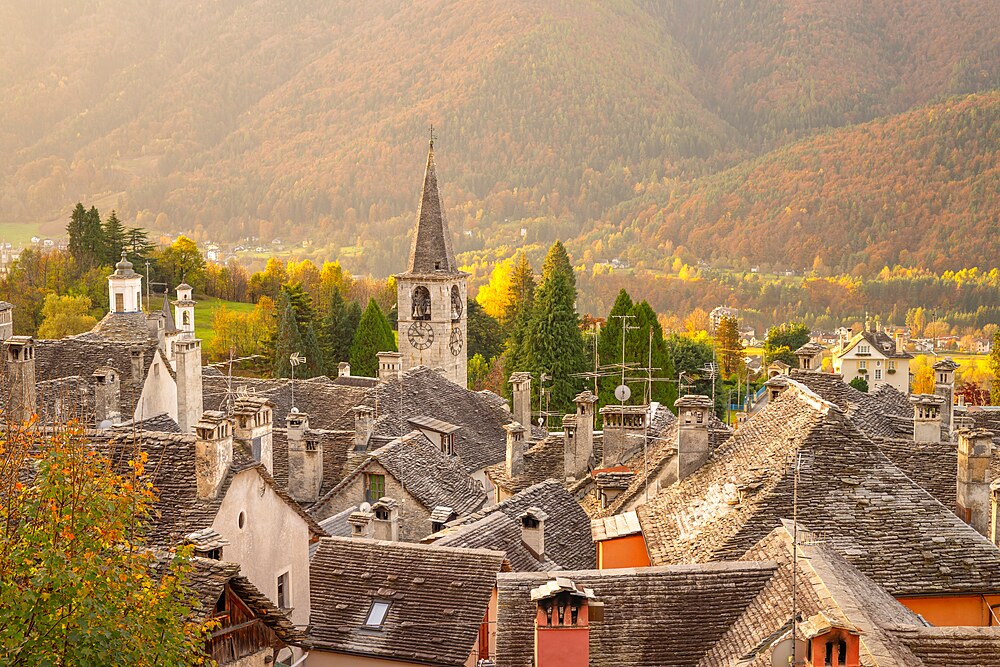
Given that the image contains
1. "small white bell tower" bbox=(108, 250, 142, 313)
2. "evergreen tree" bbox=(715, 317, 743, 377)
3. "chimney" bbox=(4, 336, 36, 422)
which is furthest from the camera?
"evergreen tree" bbox=(715, 317, 743, 377)

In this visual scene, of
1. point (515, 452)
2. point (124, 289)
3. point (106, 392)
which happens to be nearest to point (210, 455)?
point (515, 452)

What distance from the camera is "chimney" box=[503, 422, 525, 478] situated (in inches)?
1560

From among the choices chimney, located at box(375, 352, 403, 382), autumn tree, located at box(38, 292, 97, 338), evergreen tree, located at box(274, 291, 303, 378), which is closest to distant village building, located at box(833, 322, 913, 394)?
evergreen tree, located at box(274, 291, 303, 378)

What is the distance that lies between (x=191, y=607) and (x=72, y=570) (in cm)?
402

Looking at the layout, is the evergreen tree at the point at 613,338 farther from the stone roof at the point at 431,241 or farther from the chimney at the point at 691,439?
the chimney at the point at 691,439

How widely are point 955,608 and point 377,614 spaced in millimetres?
10018

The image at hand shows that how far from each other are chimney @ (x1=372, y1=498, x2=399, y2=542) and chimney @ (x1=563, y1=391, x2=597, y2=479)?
988cm

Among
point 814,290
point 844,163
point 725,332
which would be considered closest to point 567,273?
point 725,332

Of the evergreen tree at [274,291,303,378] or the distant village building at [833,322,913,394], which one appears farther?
the distant village building at [833,322,913,394]

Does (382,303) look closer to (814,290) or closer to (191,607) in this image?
(814,290)

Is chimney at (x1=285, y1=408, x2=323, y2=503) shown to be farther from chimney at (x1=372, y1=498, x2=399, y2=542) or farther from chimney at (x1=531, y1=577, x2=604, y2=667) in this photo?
chimney at (x1=531, y1=577, x2=604, y2=667)

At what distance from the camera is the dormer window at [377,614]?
75.9ft

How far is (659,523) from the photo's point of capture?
23.9m

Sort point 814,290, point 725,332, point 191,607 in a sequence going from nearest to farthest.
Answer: point 191,607 < point 725,332 < point 814,290
